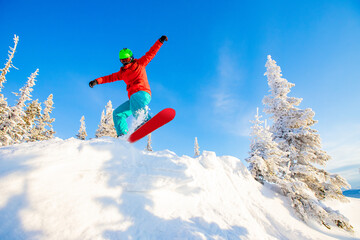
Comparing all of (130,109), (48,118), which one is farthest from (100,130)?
(130,109)

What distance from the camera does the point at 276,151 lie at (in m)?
8.50

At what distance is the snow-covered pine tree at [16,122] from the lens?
12.7 m

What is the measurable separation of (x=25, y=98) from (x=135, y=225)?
19.2 m

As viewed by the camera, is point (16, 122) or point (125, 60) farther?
point (16, 122)

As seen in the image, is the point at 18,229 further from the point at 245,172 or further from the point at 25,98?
the point at 25,98

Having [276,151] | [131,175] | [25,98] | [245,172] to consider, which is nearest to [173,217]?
[131,175]

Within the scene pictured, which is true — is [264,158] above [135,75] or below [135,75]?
above

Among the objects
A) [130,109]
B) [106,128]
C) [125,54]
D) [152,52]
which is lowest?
[130,109]

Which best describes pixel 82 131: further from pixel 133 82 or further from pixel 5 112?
pixel 133 82

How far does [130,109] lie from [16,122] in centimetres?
1499

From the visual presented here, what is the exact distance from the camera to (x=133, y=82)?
4.90 meters

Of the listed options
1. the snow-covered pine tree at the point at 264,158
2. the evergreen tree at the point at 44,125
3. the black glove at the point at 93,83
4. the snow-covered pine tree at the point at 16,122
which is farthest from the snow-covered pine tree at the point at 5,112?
the snow-covered pine tree at the point at 264,158

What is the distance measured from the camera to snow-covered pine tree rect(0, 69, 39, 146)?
1274cm

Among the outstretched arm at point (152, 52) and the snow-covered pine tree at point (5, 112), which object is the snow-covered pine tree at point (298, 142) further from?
the snow-covered pine tree at point (5, 112)
